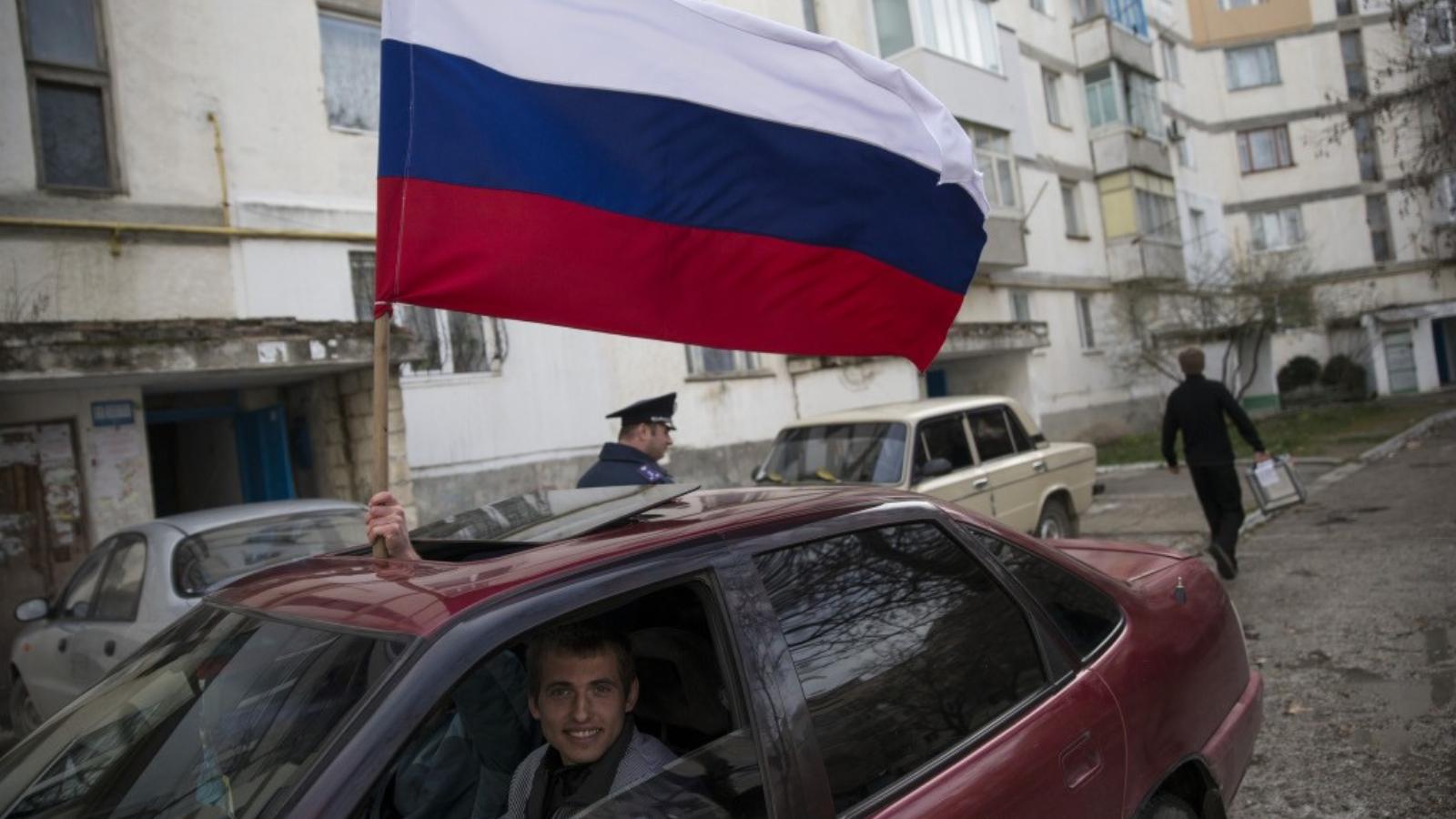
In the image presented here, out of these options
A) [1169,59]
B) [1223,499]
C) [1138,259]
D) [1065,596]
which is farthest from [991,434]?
[1169,59]

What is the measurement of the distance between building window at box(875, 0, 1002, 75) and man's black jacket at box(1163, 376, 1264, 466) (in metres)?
12.5

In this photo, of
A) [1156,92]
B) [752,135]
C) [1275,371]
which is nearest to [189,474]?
[752,135]

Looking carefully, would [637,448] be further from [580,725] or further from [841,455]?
[580,725]

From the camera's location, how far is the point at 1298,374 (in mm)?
31750

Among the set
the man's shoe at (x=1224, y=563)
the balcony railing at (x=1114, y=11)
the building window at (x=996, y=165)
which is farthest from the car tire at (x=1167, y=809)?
the balcony railing at (x=1114, y=11)

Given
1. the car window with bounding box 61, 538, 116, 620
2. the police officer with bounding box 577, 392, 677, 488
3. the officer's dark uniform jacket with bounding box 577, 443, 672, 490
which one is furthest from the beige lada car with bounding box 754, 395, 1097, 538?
the car window with bounding box 61, 538, 116, 620

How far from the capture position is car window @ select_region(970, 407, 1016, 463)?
8.07m

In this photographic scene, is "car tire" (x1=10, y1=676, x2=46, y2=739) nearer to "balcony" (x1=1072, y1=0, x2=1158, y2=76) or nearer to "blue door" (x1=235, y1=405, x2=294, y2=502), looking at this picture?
"blue door" (x1=235, y1=405, x2=294, y2=502)

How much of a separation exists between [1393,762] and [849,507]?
3252 millimetres

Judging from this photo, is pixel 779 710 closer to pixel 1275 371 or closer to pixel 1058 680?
pixel 1058 680

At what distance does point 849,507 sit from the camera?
7.34 feet

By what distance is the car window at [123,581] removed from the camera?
500cm

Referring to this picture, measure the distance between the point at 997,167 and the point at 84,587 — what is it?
18971 mm

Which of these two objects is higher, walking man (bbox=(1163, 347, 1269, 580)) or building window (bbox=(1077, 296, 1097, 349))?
building window (bbox=(1077, 296, 1097, 349))
